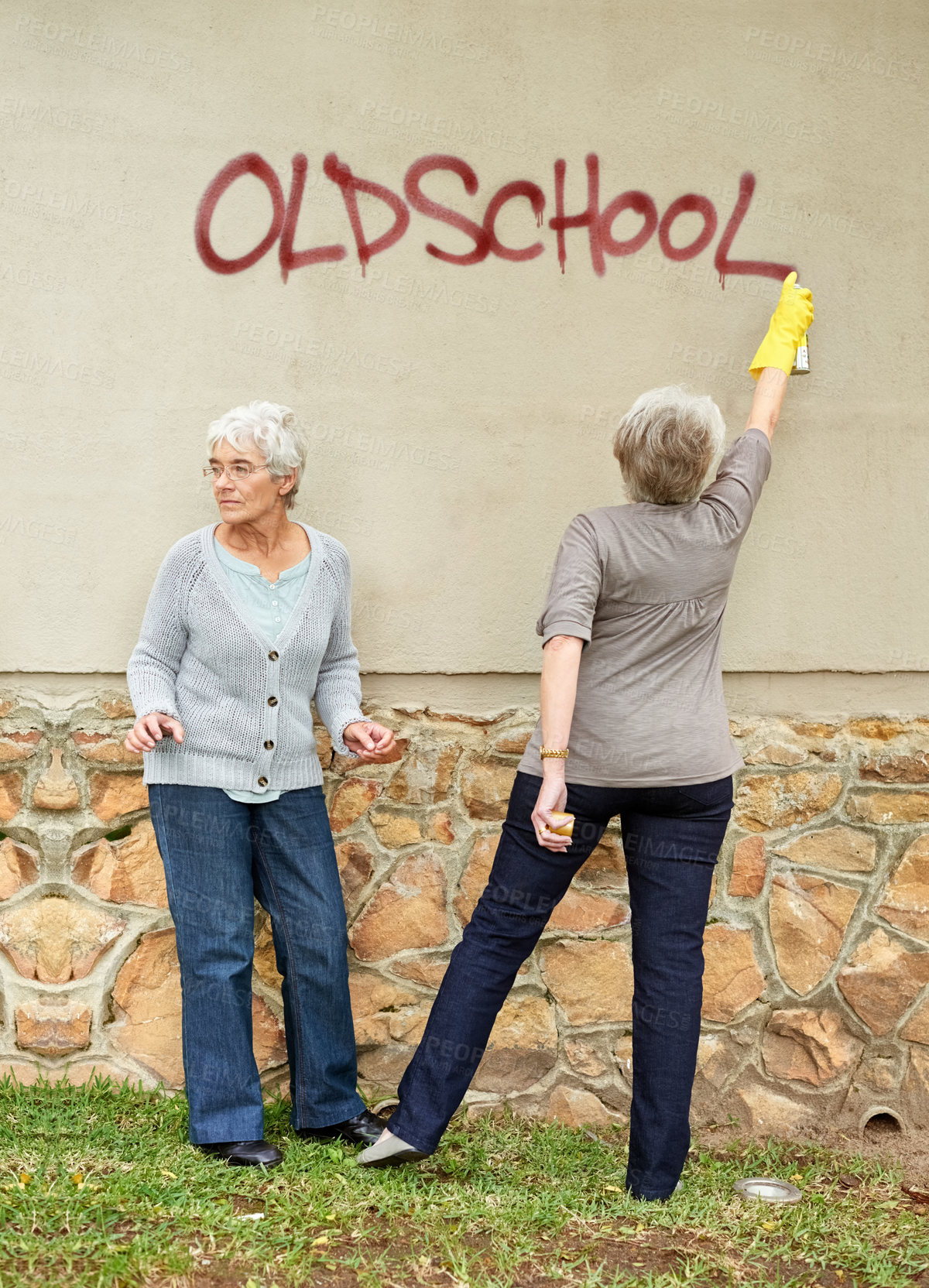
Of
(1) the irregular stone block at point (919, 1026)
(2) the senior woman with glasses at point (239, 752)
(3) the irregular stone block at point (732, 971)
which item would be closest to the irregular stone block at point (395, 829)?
(2) the senior woman with glasses at point (239, 752)

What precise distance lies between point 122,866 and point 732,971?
5.63 ft

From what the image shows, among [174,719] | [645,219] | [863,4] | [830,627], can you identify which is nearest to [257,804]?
[174,719]

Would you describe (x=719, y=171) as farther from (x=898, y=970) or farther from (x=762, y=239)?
(x=898, y=970)

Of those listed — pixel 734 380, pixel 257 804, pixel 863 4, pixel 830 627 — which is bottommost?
pixel 257 804

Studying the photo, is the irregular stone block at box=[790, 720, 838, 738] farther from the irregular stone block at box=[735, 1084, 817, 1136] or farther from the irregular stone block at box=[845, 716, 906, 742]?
the irregular stone block at box=[735, 1084, 817, 1136]

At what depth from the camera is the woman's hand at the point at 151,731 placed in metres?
2.61

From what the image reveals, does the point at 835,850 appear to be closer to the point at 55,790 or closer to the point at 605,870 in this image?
the point at 605,870

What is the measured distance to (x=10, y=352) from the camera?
3.05 metres

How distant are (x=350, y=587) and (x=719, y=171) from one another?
155cm

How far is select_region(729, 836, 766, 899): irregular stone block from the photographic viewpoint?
315 cm

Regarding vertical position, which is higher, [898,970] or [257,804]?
[257,804]

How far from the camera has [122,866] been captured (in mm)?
3105

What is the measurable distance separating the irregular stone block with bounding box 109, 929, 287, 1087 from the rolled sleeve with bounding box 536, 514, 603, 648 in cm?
145

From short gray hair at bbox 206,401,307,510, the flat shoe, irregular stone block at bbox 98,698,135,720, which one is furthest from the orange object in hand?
irregular stone block at bbox 98,698,135,720
